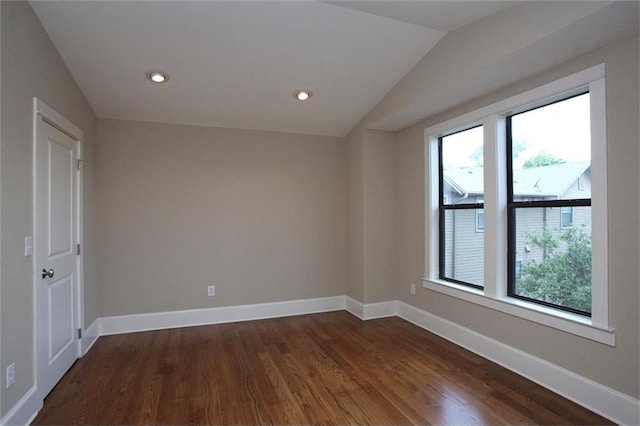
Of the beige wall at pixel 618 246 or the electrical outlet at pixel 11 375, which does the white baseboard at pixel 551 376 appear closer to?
the beige wall at pixel 618 246

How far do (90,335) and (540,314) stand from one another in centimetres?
413

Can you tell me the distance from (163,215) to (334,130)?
239 cm

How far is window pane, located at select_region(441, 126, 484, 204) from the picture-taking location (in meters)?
3.32

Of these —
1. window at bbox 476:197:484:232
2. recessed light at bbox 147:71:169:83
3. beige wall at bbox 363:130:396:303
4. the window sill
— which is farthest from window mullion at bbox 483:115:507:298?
recessed light at bbox 147:71:169:83

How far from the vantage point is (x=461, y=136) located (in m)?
3.58

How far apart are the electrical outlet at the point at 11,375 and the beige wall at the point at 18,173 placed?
3cm

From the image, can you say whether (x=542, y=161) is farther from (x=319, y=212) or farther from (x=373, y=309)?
(x=319, y=212)

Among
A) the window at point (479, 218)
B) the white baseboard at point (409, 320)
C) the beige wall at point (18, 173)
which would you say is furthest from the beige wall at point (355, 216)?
the beige wall at point (18, 173)

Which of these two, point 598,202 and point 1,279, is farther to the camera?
point 598,202

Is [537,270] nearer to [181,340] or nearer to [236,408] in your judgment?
[236,408]

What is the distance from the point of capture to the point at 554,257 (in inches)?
103

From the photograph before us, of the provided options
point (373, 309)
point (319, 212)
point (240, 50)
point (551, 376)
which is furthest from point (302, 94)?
point (551, 376)

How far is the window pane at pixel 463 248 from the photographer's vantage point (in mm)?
3295

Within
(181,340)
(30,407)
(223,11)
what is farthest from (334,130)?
(30,407)
